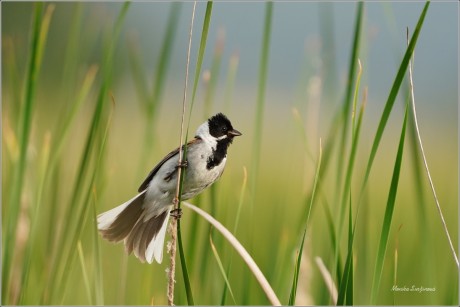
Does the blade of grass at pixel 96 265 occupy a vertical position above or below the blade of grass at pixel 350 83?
below

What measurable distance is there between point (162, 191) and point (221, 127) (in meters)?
0.37

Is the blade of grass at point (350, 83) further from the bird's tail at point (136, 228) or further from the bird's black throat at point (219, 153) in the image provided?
the bird's tail at point (136, 228)

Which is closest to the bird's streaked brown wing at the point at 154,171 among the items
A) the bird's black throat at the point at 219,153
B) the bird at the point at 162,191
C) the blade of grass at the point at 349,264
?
the bird at the point at 162,191

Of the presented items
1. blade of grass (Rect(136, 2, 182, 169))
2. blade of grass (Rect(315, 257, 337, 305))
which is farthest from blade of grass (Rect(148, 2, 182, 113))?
blade of grass (Rect(315, 257, 337, 305))

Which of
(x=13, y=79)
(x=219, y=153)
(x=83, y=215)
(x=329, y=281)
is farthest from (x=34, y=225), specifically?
(x=329, y=281)

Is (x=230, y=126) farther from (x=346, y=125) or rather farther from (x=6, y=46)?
(x=6, y=46)

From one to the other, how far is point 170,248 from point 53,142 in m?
0.72

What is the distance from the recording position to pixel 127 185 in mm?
2373

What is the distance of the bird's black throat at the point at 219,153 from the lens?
7.43ft

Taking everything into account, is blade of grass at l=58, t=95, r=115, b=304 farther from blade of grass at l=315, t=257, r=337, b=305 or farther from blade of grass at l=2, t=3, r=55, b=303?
blade of grass at l=315, t=257, r=337, b=305

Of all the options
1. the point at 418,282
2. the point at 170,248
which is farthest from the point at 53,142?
the point at 418,282

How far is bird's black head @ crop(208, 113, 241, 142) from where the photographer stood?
2355 mm

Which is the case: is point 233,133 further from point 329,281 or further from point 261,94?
point 329,281

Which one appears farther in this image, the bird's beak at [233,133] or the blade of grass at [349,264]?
the bird's beak at [233,133]
